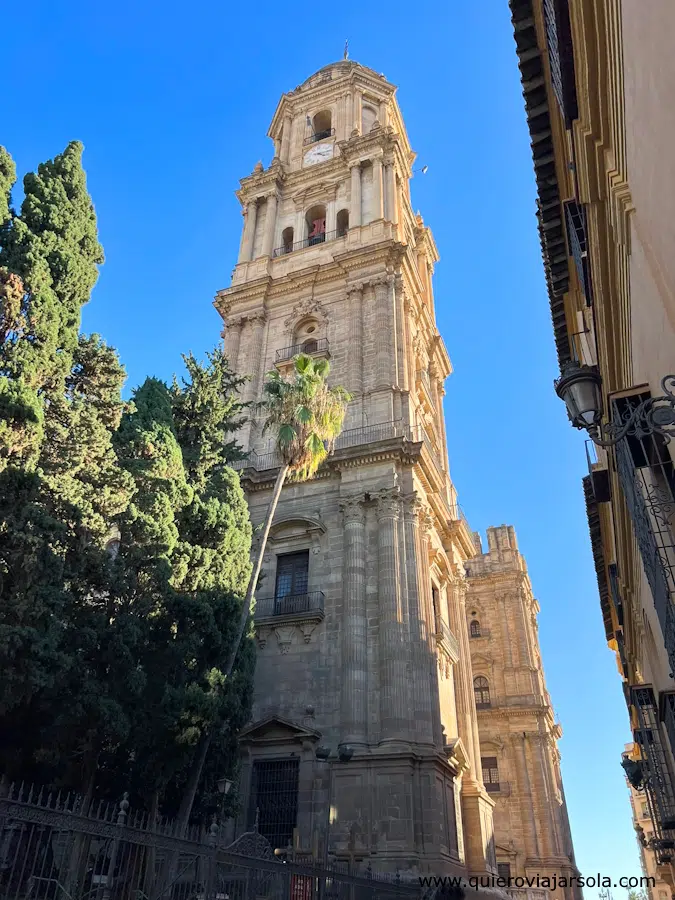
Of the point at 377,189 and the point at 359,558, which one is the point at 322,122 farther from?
the point at 359,558

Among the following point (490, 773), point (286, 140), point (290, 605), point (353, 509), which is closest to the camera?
point (290, 605)

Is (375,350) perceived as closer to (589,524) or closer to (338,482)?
(338,482)

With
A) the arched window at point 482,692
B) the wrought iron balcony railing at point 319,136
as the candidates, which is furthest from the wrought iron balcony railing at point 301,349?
the arched window at point 482,692

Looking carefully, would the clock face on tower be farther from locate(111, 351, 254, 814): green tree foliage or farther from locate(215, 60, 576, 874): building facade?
locate(111, 351, 254, 814): green tree foliage

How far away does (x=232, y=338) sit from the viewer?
2841cm

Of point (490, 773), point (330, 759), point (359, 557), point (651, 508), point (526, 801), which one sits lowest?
point (651, 508)

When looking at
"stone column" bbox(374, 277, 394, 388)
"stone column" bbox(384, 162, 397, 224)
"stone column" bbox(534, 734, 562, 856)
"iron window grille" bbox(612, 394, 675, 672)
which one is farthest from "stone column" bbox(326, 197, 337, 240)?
"stone column" bbox(534, 734, 562, 856)

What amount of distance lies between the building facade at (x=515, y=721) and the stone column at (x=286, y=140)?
26398 mm

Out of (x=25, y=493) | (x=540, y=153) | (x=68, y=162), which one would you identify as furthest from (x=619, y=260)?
(x=68, y=162)

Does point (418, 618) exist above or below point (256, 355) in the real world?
below

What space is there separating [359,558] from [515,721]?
21.2m

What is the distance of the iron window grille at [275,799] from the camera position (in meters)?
17.0

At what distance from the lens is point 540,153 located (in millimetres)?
11898

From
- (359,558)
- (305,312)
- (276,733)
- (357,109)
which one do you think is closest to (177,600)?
(276,733)
